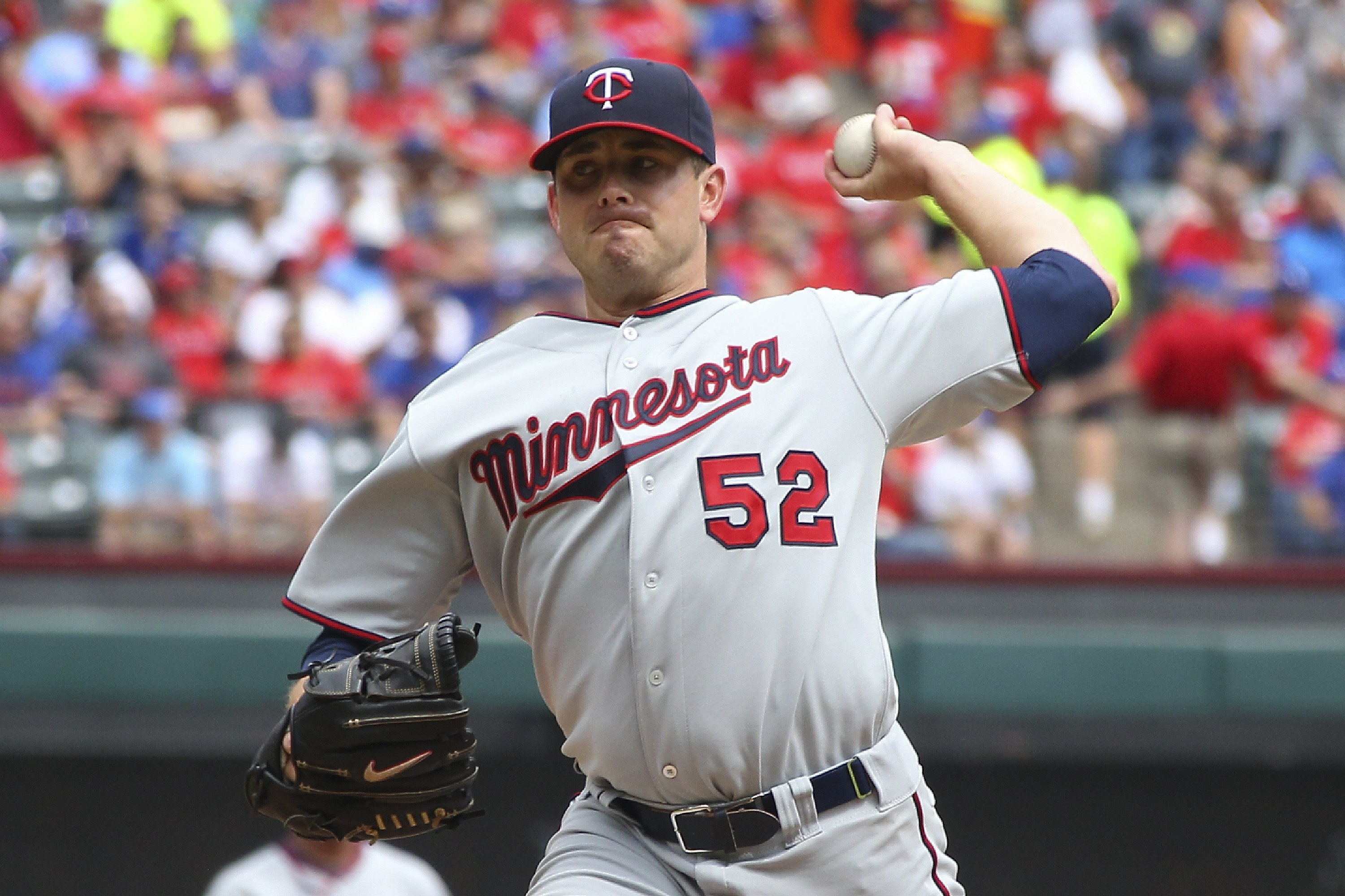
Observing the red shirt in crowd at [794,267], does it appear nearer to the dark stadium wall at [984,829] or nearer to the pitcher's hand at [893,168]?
the dark stadium wall at [984,829]

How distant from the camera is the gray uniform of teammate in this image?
2396 millimetres

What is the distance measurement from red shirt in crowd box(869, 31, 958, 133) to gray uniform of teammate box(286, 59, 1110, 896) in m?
7.12

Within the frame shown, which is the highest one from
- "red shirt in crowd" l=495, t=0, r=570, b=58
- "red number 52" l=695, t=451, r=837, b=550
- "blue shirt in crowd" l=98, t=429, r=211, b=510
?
"red shirt in crowd" l=495, t=0, r=570, b=58

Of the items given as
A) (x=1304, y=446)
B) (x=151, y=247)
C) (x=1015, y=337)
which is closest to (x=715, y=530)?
(x=1015, y=337)

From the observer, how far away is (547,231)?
8.54 metres

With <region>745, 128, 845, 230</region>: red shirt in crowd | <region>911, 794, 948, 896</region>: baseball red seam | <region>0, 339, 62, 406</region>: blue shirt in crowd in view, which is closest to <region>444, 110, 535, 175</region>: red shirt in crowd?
<region>745, 128, 845, 230</region>: red shirt in crowd

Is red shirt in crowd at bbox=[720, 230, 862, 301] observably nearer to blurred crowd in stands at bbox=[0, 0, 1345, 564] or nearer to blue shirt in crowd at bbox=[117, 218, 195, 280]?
blurred crowd in stands at bbox=[0, 0, 1345, 564]

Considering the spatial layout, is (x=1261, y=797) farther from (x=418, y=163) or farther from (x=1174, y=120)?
(x=418, y=163)

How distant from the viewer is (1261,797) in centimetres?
710

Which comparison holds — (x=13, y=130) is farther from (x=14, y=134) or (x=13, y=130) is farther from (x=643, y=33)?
(x=643, y=33)

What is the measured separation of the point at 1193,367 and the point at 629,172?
495cm

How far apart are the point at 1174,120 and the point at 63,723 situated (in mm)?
6579

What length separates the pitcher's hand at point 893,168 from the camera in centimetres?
261

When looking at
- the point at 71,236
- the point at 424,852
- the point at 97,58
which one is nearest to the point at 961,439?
the point at 424,852
